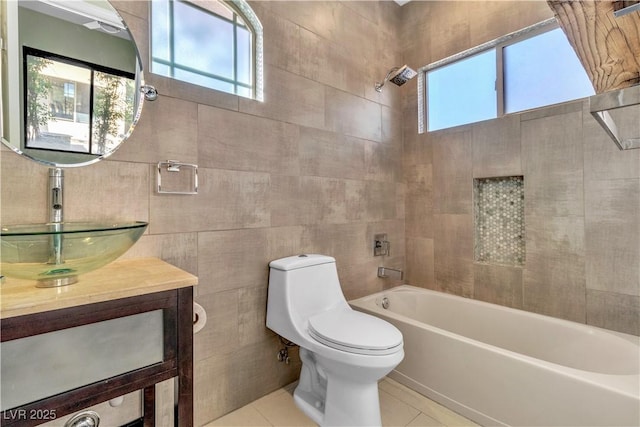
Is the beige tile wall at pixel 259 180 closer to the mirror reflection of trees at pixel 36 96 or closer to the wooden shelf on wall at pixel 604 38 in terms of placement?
the mirror reflection of trees at pixel 36 96

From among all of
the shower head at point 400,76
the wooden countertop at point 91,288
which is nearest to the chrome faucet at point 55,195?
the wooden countertop at point 91,288

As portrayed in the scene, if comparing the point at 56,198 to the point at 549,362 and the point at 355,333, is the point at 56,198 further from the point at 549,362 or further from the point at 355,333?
the point at 549,362

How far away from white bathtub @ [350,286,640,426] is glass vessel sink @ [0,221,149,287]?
1558mm

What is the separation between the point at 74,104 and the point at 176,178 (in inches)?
18.6

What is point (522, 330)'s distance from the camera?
1.89m

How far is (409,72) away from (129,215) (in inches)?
79.2

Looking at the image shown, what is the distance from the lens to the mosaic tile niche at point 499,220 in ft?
6.79

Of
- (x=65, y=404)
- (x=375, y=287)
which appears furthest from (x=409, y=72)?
(x=65, y=404)

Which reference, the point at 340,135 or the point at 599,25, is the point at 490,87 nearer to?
the point at 340,135

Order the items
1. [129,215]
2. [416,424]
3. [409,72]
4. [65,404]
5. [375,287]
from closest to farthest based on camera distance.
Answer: [65,404]
[129,215]
[416,424]
[409,72]
[375,287]

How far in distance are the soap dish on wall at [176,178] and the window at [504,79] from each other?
75.6 inches

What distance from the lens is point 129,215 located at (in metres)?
1.33

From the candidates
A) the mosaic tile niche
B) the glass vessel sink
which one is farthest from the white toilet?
the mosaic tile niche

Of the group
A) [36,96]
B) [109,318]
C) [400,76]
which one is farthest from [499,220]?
[36,96]
